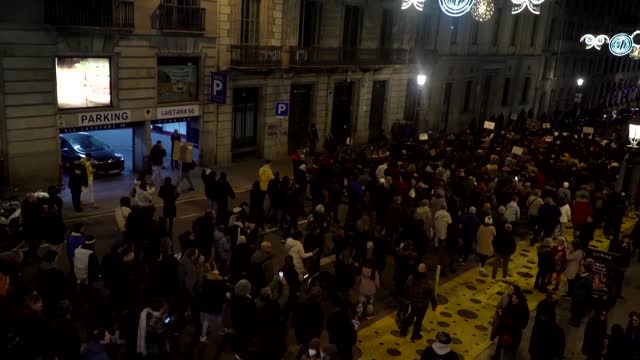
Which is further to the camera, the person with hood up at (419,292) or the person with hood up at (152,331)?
the person with hood up at (419,292)

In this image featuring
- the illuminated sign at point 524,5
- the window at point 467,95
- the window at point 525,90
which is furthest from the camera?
the window at point 525,90

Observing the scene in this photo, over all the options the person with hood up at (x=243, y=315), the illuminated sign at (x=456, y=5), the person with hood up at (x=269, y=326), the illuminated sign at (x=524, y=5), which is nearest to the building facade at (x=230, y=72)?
the illuminated sign at (x=524, y=5)

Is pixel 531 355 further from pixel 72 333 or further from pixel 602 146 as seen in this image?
pixel 602 146

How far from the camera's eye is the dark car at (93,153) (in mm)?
20984

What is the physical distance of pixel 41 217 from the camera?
12.5 metres

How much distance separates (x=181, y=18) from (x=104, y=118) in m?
4.49

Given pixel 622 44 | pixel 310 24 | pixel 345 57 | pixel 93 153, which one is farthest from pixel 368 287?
pixel 622 44

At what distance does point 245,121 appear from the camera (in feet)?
85.6

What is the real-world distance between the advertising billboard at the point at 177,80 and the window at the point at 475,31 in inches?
821

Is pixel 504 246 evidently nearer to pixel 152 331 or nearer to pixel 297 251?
pixel 297 251

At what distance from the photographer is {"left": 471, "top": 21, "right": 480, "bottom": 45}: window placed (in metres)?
38.1

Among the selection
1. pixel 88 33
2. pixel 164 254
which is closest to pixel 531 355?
pixel 164 254

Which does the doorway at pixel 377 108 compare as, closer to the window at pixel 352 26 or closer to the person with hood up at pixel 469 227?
the window at pixel 352 26

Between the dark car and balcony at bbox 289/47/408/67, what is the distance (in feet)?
28.3
